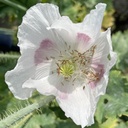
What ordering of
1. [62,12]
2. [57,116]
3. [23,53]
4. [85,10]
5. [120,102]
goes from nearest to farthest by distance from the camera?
1. [23,53]
2. [120,102]
3. [57,116]
4. [62,12]
5. [85,10]

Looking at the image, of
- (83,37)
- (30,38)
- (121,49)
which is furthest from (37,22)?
(121,49)

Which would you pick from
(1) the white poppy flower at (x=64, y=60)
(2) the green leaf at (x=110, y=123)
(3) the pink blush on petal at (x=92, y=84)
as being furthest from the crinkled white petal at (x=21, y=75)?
(2) the green leaf at (x=110, y=123)

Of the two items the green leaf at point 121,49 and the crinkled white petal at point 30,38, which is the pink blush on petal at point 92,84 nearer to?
the crinkled white petal at point 30,38

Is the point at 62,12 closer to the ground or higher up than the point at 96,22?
closer to the ground

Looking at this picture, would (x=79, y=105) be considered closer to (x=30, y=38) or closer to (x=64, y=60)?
(x=64, y=60)

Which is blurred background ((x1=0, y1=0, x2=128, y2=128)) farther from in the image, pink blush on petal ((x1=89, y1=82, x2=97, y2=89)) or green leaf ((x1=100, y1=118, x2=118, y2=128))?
pink blush on petal ((x1=89, y1=82, x2=97, y2=89))

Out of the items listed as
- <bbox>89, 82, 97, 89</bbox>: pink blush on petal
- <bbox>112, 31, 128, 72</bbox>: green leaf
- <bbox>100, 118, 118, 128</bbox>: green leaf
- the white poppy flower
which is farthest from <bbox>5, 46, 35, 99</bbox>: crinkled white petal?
<bbox>112, 31, 128, 72</bbox>: green leaf

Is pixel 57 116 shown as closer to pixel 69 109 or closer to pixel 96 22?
pixel 69 109

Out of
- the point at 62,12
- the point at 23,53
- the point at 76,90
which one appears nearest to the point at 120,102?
the point at 76,90
